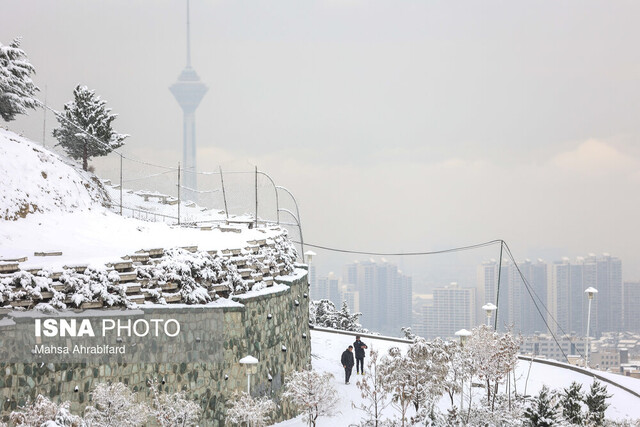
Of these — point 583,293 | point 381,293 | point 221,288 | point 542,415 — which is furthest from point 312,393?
point 381,293

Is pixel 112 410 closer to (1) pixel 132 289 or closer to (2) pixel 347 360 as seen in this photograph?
(1) pixel 132 289

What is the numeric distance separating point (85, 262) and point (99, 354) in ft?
5.29

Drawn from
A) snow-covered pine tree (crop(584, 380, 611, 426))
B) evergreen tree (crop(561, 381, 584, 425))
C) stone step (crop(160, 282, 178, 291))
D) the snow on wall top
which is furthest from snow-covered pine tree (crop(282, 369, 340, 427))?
the snow on wall top

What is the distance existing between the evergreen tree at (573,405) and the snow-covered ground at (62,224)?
7410 millimetres

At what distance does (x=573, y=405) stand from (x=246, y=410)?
6798 mm

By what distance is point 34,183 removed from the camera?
1873 centimetres

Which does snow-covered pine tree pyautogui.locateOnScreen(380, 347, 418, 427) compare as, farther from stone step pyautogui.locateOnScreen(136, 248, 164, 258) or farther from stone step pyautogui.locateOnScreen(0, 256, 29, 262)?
stone step pyautogui.locateOnScreen(0, 256, 29, 262)

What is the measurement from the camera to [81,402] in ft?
41.3

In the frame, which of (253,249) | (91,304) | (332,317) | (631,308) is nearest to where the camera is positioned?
(91,304)

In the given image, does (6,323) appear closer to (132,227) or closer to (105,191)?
(132,227)

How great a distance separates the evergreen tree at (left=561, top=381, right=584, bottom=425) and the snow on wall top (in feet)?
40.0

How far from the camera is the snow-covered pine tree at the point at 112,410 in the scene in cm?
1195

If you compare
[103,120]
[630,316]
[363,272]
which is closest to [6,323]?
[103,120]

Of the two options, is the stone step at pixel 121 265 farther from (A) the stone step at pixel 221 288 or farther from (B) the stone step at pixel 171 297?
(A) the stone step at pixel 221 288
